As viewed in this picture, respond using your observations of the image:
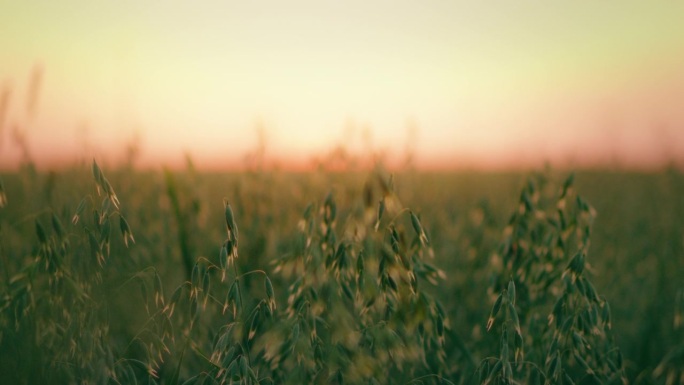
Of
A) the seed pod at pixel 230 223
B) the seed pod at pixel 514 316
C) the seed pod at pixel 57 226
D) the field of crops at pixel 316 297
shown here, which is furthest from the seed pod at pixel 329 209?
the seed pod at pixel 57 226

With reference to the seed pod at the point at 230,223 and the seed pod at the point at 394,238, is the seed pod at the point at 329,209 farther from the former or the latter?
the seed pod at the point at 230,223

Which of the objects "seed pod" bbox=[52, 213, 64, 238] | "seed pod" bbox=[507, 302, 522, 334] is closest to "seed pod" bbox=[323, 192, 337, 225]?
"seed pod" bbox=[507, 302, 522, 334]

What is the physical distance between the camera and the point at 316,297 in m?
1.62

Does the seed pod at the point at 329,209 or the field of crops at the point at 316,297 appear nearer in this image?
the field of crops at the point at 316,297

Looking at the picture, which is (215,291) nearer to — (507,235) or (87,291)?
(87,291)

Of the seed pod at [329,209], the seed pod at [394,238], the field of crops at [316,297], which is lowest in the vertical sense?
the field of crops at [316,297]

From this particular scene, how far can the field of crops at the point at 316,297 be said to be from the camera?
1480 mm

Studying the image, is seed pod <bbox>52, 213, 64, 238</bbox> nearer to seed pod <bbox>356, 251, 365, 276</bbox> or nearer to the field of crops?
the field of crops

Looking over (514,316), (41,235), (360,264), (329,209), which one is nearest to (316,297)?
(360,264)

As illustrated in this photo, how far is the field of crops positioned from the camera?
1.48 meters

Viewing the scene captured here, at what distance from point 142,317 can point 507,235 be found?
144 cm

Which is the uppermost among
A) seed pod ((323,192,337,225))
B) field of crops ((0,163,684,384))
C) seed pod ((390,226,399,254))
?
seed pod ((323,192,337,225))

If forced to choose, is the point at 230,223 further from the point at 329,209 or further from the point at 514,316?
the point at 514,316

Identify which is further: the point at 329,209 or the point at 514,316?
the point at 329,209
